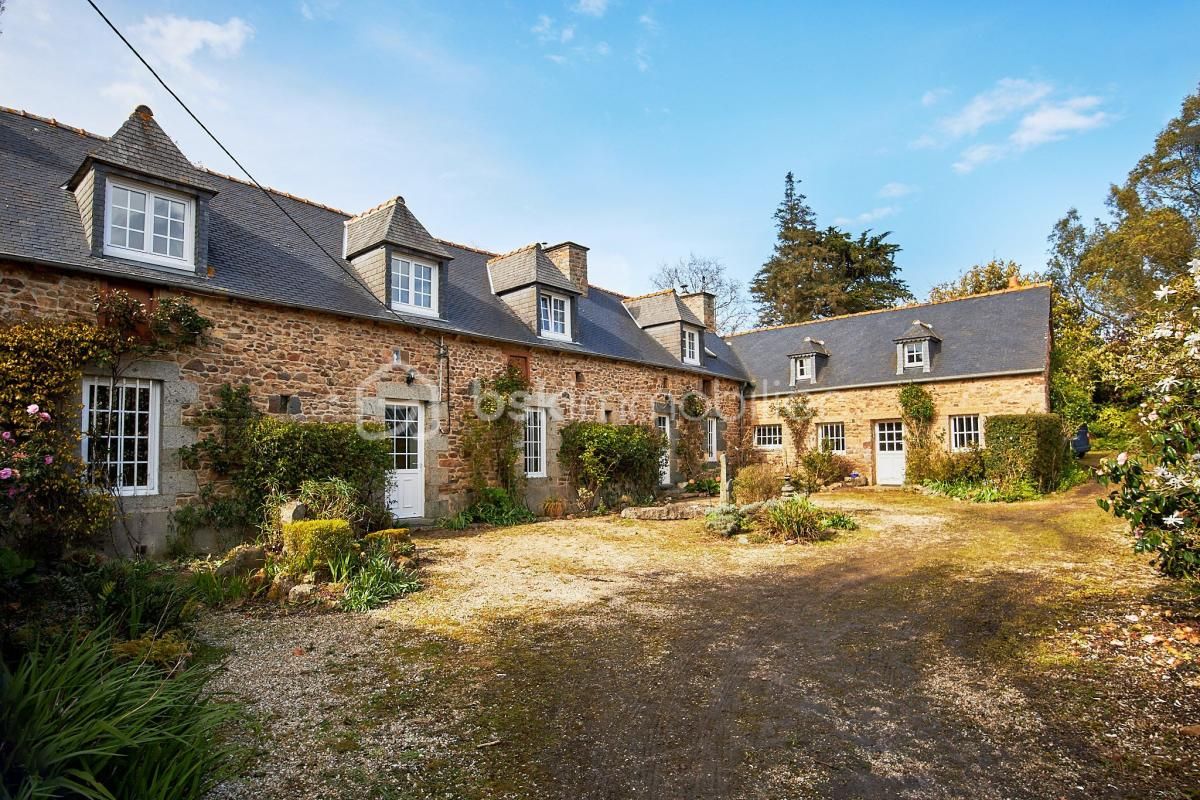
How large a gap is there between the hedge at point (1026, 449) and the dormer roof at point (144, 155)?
54.8 feet

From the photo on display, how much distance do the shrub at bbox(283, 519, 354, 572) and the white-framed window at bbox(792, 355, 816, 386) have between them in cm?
1662

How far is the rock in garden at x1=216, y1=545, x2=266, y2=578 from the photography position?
669 cm

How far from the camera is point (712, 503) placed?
14117 millimetres

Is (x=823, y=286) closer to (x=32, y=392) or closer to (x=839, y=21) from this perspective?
(x=839, y=21)

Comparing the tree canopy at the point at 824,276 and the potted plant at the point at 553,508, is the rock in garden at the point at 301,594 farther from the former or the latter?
the tree canopy at the point at 824,276

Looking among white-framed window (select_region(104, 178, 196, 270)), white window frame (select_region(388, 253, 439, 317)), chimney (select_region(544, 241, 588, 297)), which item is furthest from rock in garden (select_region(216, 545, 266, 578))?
chimney (select_region(544, 241, 588, 297))

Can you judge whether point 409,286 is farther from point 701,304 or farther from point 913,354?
point 913,354

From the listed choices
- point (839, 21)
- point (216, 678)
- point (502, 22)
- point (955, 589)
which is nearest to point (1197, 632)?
point (955, 589)

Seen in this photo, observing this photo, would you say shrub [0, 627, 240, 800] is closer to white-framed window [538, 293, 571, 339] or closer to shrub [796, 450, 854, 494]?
white-framed window [538, 293, 571, 339]

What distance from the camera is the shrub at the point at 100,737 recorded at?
2252mm

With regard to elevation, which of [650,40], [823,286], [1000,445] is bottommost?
[1000,445]

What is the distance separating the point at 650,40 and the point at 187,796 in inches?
291

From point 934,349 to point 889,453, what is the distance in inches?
128

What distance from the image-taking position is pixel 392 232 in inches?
463
